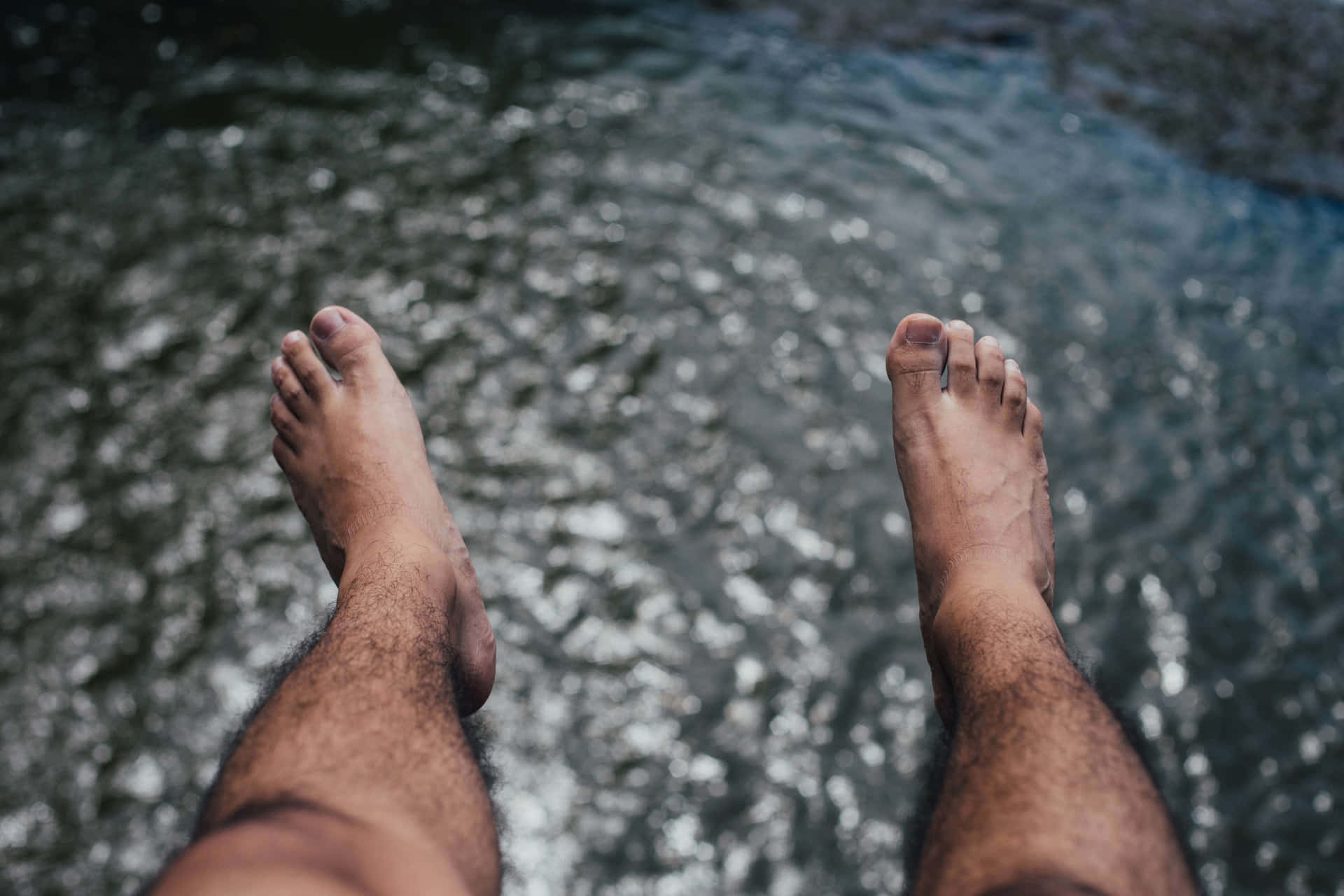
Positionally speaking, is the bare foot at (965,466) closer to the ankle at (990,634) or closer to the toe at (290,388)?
the ankle at (990,634)

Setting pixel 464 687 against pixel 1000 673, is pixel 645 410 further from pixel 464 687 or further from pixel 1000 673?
pixel 1000 673

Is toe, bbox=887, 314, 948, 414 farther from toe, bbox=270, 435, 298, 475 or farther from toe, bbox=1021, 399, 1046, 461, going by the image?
toe, bbox=270, 435, 298, 475

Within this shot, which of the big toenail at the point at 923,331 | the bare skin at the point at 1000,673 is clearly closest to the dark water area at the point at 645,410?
the bare skin at the point at 1000,673

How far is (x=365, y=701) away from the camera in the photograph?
139 cm

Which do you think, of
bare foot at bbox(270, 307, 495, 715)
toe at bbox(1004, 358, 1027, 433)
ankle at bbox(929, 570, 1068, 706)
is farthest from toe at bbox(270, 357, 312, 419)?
toe at bbox(1004, 358, 1027, 433)

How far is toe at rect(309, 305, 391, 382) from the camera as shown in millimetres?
2281

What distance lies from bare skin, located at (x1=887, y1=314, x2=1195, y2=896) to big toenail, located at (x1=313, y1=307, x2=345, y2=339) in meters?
1.38

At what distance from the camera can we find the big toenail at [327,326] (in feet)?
7.49

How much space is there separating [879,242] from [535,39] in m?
2.73

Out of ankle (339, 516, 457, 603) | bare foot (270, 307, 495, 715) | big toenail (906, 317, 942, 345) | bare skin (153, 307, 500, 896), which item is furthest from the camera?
big toenail (906, 317, 942, 345)

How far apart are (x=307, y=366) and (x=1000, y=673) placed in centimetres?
178

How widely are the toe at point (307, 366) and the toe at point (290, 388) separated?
0.01 meters

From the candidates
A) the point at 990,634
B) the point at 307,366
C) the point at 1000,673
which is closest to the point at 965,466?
the point at 990,634

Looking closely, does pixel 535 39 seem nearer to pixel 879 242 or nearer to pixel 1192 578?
pixel 879 242
